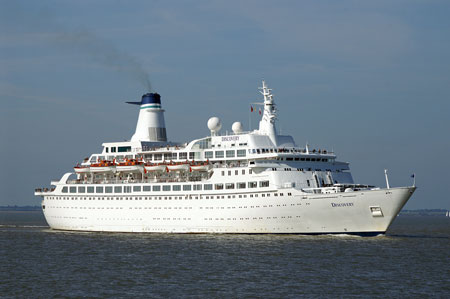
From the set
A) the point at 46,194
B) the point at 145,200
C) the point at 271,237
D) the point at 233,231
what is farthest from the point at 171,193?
the point at 46,194

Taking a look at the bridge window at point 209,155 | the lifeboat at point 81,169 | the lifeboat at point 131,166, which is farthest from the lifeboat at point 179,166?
the lifeboat at point 81,169

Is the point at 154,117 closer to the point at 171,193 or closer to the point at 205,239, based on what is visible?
the point at 171,193

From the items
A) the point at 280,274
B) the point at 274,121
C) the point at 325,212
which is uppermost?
the point at 274,121

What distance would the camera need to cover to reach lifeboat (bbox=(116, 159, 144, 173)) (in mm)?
59500

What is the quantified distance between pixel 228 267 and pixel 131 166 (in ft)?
85.5

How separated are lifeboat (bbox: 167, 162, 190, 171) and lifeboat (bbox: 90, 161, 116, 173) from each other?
6.56 metres

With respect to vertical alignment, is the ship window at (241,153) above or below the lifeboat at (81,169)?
below

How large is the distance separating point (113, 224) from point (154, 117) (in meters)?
11.4

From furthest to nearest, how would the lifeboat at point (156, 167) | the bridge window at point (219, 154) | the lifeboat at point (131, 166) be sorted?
the lifeboat at point (131, 166) < the lifeboat at point (156, 167) < the bridge window at point (219, 154)

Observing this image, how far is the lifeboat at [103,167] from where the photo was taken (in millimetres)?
61312

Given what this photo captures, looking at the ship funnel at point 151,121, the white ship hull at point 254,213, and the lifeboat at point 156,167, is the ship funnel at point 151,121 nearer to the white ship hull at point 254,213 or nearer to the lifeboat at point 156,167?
the lifeboat at point 156,167

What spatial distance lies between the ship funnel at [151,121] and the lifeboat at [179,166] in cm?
726

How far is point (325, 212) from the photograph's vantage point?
48.5 metres

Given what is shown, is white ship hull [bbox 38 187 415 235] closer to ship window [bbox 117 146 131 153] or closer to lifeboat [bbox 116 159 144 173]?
lifeboat [bbox 116 159 144 173]
